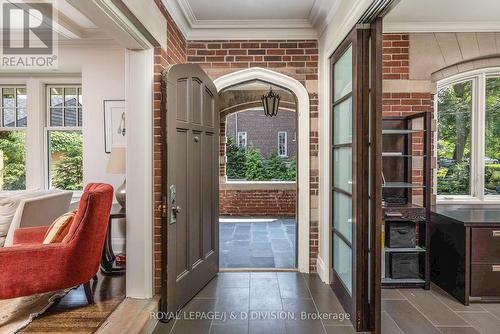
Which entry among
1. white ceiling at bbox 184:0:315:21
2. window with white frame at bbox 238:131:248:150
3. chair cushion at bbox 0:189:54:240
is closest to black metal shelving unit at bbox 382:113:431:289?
white ceiling at bbox 184:0:315:21

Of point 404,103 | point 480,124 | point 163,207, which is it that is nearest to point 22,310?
point 163,207

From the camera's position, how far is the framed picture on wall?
450 cm

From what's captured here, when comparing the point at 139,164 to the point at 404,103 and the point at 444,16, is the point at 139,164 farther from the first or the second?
the point at 444,16

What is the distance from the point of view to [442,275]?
353 centimetres

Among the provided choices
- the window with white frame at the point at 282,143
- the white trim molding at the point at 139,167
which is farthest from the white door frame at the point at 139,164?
the window with white frame at the point at 282,143

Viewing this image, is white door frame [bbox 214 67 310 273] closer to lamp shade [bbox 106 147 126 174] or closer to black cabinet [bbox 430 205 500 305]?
lamp shade [bbox 106 147 126 174]

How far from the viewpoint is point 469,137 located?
4.12 m

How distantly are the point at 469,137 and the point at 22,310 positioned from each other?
16.3 ft

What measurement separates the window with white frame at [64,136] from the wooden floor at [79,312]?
234 centimetres

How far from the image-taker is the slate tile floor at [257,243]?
14.6ft

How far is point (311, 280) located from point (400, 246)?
1019 mm

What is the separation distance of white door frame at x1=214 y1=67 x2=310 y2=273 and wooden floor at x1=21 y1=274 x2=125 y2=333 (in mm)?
2059

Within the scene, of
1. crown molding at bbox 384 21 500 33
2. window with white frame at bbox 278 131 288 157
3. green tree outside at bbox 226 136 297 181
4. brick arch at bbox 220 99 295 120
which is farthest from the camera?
window with white frame at bbox 278 131 288 157

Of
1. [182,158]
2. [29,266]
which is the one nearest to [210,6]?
[182,158]
